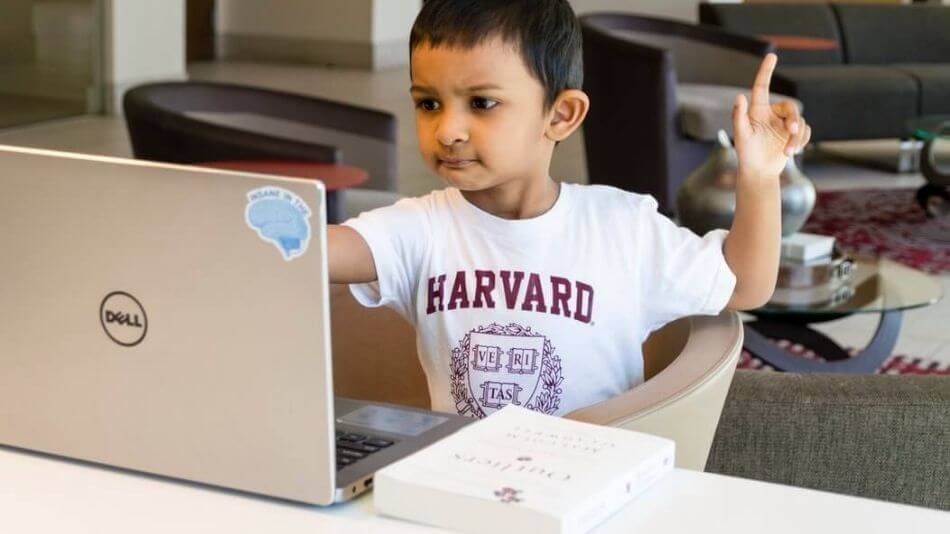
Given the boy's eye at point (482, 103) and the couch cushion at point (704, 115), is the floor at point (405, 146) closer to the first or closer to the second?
the couch cushion at point (704, 115)

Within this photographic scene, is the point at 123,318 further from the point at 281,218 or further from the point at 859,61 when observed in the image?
the point at 859,61

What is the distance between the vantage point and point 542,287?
6.33 ft

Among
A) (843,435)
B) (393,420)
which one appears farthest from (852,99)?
(393,420)

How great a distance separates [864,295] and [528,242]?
6.81 ft

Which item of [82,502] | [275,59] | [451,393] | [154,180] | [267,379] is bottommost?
[275,59]

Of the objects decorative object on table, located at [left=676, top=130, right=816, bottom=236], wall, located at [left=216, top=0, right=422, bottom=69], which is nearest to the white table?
decorative object on table, located at [left=676, top=130, right=816, bottom=236]

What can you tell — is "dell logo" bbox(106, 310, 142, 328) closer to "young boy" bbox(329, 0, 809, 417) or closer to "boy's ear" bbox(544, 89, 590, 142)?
"young boy" bbox(329, 0, 809, 417)

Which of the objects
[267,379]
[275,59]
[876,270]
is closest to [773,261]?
[267,379]

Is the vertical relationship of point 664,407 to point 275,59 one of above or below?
above

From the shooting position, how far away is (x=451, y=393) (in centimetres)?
200

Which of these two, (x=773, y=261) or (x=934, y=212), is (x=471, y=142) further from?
(x=934, y=212)

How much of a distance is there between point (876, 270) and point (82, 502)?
3.08 metres

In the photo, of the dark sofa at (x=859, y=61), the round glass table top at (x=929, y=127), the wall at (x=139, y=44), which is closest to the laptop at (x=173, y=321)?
the round glass table top at (x=929, y=127)

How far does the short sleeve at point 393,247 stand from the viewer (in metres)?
1.96
